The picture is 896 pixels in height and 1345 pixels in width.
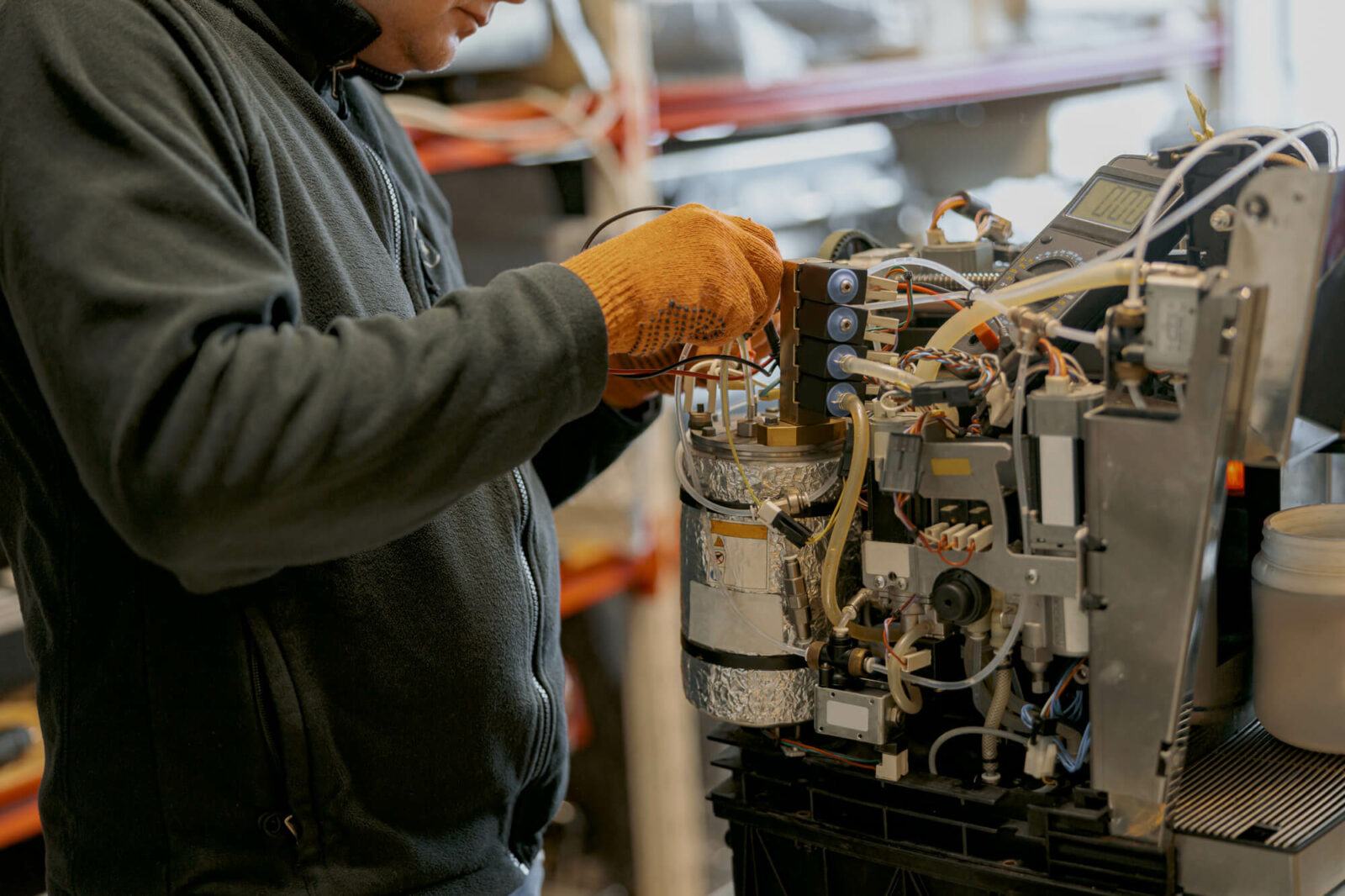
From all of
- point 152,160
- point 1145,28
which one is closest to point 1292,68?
point 1145,28

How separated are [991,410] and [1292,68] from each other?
3.74 metres

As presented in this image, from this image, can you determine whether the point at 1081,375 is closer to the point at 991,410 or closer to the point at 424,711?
the point at 991,410

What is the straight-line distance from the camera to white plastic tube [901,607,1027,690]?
842mm

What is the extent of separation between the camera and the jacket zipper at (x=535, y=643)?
1071mm

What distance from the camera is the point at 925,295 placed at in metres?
1.01

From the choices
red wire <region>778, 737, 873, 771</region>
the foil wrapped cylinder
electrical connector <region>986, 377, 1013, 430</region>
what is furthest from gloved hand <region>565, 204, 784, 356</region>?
red wire <region>778, 737, 873, 771</region>

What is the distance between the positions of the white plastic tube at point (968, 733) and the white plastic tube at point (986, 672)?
32mm

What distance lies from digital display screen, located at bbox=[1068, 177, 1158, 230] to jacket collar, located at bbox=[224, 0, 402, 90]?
0.61 m

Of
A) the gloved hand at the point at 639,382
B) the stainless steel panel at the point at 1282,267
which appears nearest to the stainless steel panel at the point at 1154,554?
the stainless steel panel at the point at 1282,267

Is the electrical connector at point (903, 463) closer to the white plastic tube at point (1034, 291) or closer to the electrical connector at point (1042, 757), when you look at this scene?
the white plastic tube at point (1034, 291)

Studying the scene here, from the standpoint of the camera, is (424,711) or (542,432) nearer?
(542,432)

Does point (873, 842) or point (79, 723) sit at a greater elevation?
point (79, 723)

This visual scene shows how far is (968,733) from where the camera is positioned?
3.11 feet

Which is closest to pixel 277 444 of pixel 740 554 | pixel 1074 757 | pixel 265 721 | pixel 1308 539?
pixel 265 721
